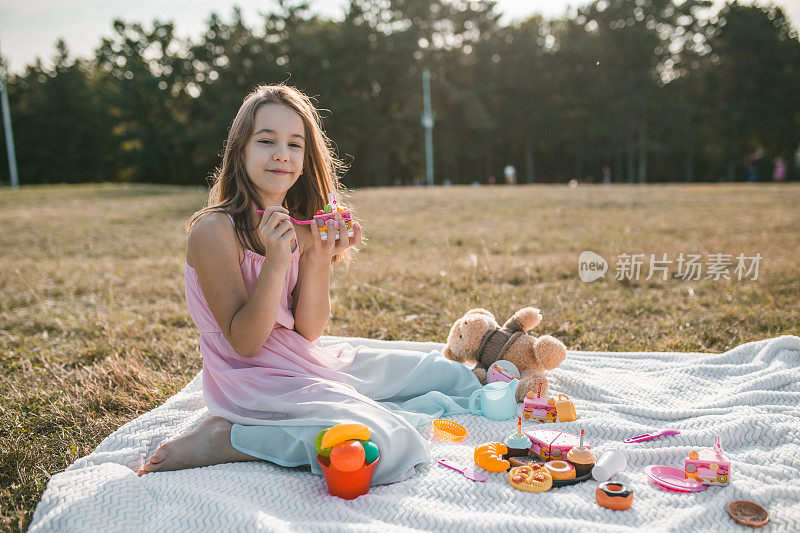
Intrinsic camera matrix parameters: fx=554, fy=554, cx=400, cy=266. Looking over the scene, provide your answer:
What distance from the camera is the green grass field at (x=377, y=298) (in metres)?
2.79

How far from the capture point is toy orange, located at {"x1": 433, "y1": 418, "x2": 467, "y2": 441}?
2.32 metres

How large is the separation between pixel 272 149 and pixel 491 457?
58.8 inches

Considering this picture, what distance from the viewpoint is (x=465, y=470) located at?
2.05 metres

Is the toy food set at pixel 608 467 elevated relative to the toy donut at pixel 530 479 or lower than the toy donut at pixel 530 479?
elevated

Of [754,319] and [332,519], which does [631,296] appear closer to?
[754,319]

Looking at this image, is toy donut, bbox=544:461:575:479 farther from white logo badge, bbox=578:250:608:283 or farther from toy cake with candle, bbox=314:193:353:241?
white logo badge, bbox=578:250:608:283

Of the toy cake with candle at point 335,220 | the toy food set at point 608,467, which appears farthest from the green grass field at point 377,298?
the toy food set at point 608,467

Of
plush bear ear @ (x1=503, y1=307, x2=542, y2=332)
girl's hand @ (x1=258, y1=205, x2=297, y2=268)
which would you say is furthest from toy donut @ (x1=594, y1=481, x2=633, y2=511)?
girl's hand @ (x1=258, y1=205, x2=297, y2=268)

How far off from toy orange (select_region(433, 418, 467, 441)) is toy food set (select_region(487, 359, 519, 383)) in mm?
422

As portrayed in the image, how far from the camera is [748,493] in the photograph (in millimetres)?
1840

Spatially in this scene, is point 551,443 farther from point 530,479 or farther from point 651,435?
point 651,435

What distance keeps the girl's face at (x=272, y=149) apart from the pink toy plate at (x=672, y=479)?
1.82 meters

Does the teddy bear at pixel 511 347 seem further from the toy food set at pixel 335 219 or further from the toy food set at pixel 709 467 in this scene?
the toy food set at pixel 335 219

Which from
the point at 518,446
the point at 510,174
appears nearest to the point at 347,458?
the point at 518,446
